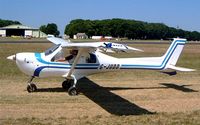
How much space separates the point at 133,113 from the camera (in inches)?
406

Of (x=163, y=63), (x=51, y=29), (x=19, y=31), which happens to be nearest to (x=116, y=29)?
(x=51, y=29)

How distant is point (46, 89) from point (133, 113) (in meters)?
4.87

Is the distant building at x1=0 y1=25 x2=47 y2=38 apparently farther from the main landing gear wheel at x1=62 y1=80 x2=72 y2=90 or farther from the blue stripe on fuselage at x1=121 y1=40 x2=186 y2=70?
the main landing gear wheel at x1=62 y1=80 x2=72 y2=90

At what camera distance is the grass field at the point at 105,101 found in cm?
945

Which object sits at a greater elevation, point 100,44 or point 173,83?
point 100,44

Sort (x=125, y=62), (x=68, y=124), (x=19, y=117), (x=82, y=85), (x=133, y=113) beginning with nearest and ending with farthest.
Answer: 1. (x=68, y=124)
2. (x=19, y=117)
3. (x=133, y=113)
4. (x=125, y=62)
5. (x=82, y=85)

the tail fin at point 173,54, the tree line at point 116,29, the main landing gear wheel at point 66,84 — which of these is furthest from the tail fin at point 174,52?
the tree line at point 116,29

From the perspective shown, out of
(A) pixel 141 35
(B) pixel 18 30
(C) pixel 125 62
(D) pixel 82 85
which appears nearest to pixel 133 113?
(C) pixel 125 62

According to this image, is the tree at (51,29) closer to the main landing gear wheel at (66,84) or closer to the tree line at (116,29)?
the tree line at (116,29)

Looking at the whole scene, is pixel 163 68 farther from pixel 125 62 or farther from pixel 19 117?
pixel 19 117

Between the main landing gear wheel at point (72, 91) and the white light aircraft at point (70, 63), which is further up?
the white light aircraft at point (70, 63)

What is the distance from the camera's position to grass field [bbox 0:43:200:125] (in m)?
9.45

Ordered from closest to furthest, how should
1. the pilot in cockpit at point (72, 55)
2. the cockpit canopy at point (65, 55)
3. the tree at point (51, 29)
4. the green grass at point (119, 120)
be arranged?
1. the green grass at point (119, 120)
2. the cockpit canopy at point (65, 55)
3. the pilot in cockpit at point (72, 55)
4. the tree at point (51, 29)

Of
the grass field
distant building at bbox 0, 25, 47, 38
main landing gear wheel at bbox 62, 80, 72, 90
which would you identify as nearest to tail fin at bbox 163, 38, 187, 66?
the grass field
